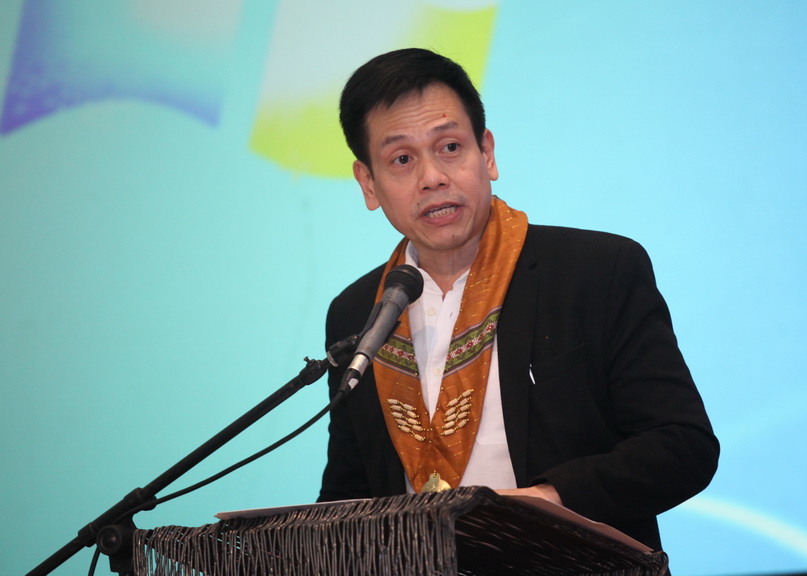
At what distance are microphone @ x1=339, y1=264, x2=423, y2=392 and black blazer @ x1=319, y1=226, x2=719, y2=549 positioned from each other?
405 millimetres

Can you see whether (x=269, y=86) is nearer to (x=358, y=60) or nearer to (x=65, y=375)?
(x=358, y=60)

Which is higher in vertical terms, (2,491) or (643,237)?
(643,237)

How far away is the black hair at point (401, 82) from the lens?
7.74ft

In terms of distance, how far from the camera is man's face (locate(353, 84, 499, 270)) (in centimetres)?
231

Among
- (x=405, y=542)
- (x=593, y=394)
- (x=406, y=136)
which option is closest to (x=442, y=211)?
(x=406, y=136)

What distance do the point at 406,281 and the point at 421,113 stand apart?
725 mm

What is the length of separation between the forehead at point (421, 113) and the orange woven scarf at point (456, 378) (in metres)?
0.30

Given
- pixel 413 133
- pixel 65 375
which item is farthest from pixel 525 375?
pixel 65 375

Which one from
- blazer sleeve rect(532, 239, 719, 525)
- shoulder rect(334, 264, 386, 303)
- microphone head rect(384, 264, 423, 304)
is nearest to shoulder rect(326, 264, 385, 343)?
shoulder rect(334, 264, 386, 303)

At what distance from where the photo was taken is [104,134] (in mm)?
3531

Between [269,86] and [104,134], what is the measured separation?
0.65m

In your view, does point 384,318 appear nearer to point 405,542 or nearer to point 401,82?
point 405,542

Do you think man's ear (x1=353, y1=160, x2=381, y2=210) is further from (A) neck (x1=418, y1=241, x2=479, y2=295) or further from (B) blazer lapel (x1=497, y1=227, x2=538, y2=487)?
(B) blazer lapel (x1=497, y1=227, x2=538, y2=487)

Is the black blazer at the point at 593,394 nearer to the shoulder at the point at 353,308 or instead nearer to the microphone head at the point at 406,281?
the shoulder at the point at 353,308
